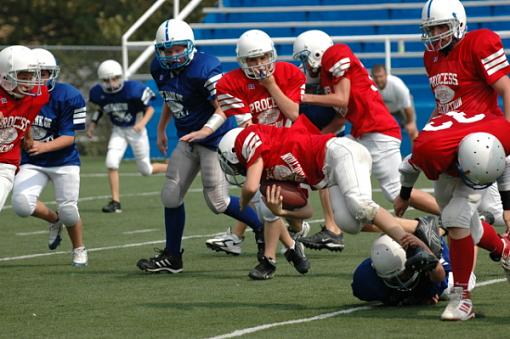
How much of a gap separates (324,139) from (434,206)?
5.55 ft

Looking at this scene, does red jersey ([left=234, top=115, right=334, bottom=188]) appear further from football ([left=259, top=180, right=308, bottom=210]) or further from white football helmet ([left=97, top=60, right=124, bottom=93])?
white football helmet ([left=97, top=60, right=124, bottom=93])

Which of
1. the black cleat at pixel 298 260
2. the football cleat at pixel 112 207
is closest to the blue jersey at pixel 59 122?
the black cleat at pixel 298 260

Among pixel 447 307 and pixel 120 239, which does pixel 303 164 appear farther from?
pixel 120 239

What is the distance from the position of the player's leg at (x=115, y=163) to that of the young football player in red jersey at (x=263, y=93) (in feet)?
15.9

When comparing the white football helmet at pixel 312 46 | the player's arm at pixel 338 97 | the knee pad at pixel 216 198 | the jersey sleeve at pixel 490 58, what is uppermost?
the jersey sleeve at pixel 490 58

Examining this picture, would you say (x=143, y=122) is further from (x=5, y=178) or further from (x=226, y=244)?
(x=5, y=178)

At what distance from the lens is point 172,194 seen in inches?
339

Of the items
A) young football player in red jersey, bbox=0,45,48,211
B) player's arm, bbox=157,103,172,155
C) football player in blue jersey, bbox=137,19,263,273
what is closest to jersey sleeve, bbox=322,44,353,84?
football player in blue jersey, bbox=137,19,263,273

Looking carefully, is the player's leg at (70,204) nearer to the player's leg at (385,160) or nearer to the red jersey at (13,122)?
the red jersey at (13,122)

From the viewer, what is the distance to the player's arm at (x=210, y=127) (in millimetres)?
8180

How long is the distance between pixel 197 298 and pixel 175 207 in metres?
1.49

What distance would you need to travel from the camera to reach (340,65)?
871 centimetres

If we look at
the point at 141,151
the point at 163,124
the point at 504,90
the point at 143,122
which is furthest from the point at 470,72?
the point at 141,151

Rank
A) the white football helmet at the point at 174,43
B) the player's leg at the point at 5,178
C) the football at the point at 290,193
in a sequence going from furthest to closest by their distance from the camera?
the white football helmet at the point at 174,43
the player's leg at the point at 5,178
the football at the point at 290,193
